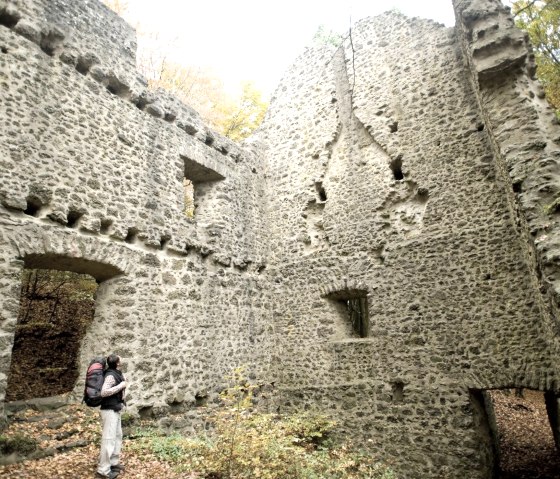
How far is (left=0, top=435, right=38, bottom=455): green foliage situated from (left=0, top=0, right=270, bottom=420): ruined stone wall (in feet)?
1.75

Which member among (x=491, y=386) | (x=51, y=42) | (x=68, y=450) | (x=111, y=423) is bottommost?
(x=68, y=450)

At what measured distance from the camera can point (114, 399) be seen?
462cm

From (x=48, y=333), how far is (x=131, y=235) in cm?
444

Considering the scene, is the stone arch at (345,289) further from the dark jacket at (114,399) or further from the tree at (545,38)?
the tree at (545,38)

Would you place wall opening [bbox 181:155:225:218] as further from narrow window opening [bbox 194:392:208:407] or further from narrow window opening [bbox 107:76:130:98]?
narrow window opening [bbox 194:392:208:407]

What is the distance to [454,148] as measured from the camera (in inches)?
314

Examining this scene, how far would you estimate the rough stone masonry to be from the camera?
5.82 m

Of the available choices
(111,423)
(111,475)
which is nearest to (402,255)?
(111,423)

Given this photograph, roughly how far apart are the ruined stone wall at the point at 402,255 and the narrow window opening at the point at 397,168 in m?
0.04

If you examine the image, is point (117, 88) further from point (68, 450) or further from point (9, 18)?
point (68, 450)

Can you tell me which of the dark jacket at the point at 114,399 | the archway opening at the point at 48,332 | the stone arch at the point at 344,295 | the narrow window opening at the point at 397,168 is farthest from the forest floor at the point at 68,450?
the narrow window opening at the point at 397,168

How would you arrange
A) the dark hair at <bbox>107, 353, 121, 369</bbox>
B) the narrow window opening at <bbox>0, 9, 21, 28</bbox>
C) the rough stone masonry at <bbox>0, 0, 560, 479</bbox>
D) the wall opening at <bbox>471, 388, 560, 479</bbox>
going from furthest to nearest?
the wall opening at <bbox>471, 388, 560, 479</bbox> → the rough stone masonry at <bbox>0, 0, 560, 479</bbox> → the narrow window opening at <bbox>0, 9, 21, 28</bbox> → the dark hair at <bbox>107, 353, 121, 369</bbox>

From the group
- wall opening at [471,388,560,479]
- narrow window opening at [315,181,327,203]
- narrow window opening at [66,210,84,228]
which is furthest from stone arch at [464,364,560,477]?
narrow window opening at [66,210,84,228]

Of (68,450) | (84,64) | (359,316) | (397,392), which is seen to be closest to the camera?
(68,450)
